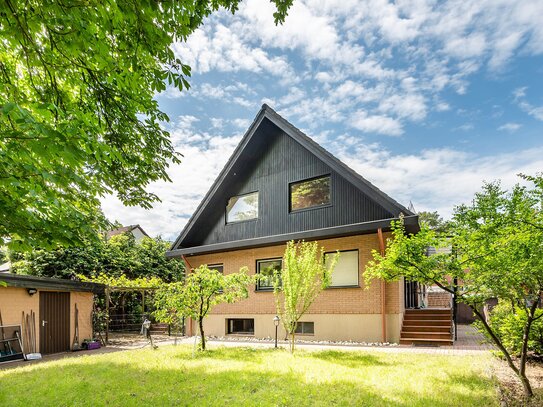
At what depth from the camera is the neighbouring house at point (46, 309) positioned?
11477 millimetres

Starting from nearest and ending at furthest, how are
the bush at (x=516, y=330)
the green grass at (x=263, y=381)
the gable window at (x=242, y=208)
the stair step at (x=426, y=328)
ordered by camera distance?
1. the green grass at (x=263, y=381)
2. the bush at (x=516, y=330)
3. the stair step at (x=426, y=328)
4. the gable window at (x=242, y=208)

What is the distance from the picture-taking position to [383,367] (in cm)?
734

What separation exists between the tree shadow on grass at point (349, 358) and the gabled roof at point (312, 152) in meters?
4.13

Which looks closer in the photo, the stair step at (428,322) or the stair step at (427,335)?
the stair step at (427,335)

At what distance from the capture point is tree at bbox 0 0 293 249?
3723 millimetres

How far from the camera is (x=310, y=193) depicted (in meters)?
13.5

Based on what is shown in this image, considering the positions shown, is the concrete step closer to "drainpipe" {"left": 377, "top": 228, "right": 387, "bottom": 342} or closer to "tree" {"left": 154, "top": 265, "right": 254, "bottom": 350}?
"drainpipe" {"left": 377, "top": 228, "right": 387, "bottom": 342}

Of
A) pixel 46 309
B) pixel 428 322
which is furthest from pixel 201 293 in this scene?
pixel 428 322

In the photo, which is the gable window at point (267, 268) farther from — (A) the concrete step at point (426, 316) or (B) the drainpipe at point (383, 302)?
(A) the concrete step at point (426, 316)

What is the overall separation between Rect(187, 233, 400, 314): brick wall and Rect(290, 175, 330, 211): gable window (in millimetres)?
1451

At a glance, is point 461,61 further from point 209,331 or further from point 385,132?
point 209,331

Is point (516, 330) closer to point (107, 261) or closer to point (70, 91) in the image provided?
point (70, 91)

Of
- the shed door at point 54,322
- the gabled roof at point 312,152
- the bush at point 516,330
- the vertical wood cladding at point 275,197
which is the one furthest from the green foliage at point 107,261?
the bush at point 516,330

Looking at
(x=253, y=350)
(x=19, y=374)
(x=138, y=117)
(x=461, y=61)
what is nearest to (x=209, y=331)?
(x=253, y=350)
